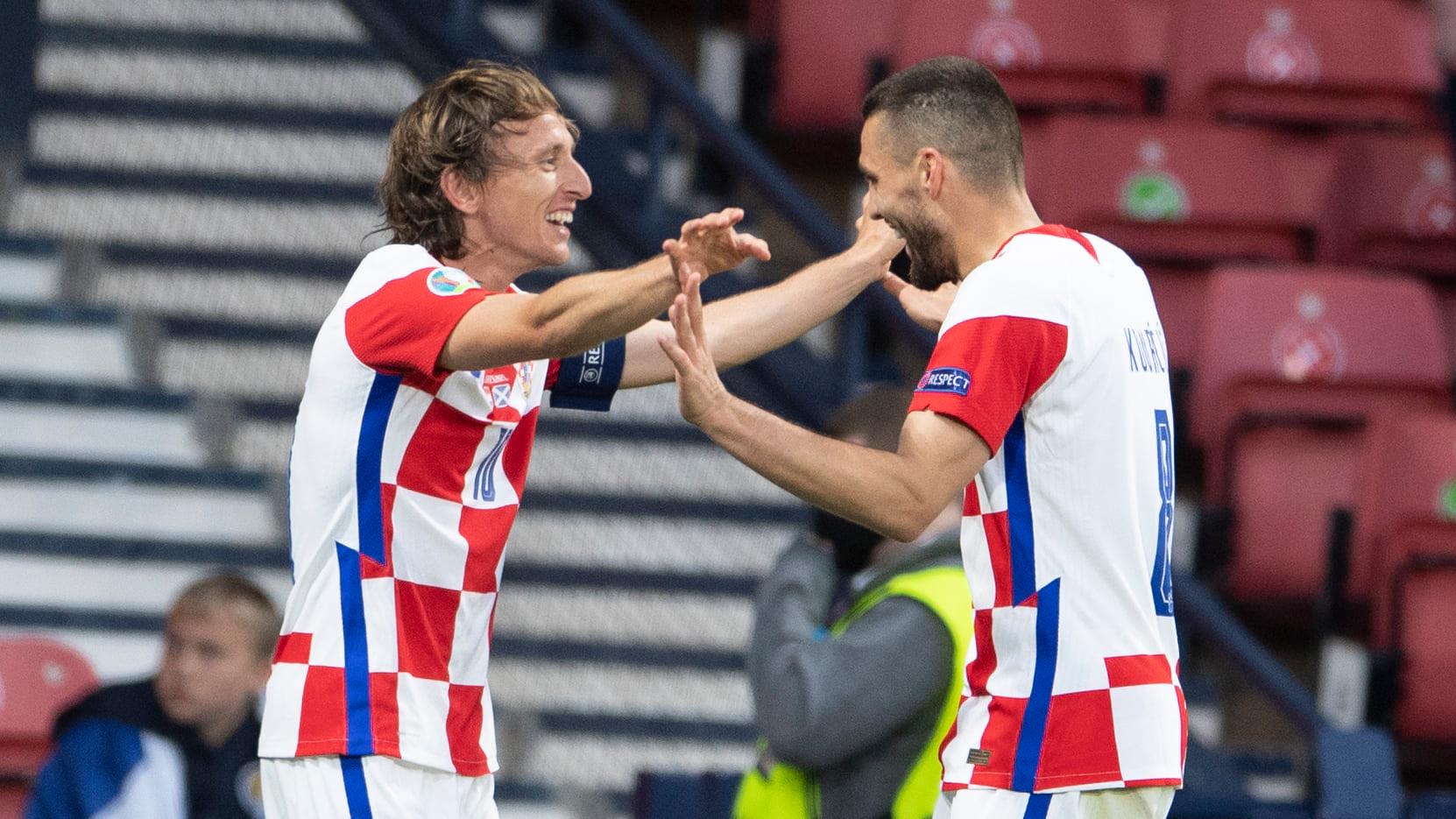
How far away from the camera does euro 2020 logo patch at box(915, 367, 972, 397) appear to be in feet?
8.32

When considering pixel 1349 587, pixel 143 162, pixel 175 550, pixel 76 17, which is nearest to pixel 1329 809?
pixel 1349 587

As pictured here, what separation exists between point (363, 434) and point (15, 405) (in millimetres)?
3224

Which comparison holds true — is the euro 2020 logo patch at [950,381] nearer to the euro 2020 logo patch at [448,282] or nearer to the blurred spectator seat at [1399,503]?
the euro 2020 logo patch at [448,282]

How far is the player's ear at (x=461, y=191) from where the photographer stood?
2.86 meters

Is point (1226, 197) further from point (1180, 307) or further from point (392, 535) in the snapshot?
point (392, 535)

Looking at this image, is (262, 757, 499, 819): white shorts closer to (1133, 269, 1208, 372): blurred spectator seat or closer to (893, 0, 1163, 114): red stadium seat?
(1133, 269, 1208, 372): blurred spectator seat

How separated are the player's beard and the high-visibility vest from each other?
51 centimetres

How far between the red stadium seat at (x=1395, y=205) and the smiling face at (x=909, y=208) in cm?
393

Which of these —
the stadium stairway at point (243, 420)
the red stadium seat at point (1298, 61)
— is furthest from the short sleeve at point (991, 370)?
the red stadium seat at point (1298, 61)

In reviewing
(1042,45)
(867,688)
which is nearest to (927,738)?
(867,688)

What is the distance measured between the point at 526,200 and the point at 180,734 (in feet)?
6.29

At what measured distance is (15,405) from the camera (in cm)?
554

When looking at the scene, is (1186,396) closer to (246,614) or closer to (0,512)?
(246,614)

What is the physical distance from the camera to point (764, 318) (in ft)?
10.5
